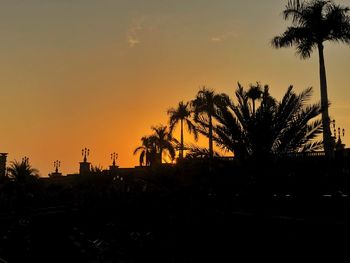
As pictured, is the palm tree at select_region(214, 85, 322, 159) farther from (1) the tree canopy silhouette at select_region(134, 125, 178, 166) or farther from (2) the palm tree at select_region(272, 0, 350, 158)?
(1) the tree canopy silhouette at select_region(134, 125, 178, 166)

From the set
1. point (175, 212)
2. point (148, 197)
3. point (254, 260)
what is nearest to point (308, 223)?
point (254, 260)

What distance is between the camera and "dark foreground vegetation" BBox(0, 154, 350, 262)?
9.32 meters

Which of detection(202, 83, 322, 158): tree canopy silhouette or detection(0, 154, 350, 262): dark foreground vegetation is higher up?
detection(202, 83, 322, 158): tree canopy silhouette

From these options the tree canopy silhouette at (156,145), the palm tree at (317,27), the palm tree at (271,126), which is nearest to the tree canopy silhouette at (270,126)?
the palm tree at (271,126)

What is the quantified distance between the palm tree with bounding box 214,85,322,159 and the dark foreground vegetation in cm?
51

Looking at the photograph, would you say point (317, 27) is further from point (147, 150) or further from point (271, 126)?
point (147, 150)

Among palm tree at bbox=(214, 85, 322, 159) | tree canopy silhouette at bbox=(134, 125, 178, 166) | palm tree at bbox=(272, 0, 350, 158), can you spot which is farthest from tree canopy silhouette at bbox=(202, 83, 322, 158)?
tree canopy silhouette at bbox=(134, 125, 178, 166)

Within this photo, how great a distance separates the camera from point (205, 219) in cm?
1148

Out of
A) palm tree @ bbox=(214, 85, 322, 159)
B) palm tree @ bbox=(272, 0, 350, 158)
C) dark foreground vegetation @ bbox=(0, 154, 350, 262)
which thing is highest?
palm tree @ bbox=(272, 0, 350, 158)

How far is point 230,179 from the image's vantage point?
47.6ft

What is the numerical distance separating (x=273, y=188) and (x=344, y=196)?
212cm

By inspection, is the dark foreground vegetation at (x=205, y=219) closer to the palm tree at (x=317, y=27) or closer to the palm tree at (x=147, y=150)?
the palm tree at (x=317, y=27)

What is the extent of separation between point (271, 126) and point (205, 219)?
4162 millimetres

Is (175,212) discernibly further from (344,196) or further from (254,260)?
(344,196)
